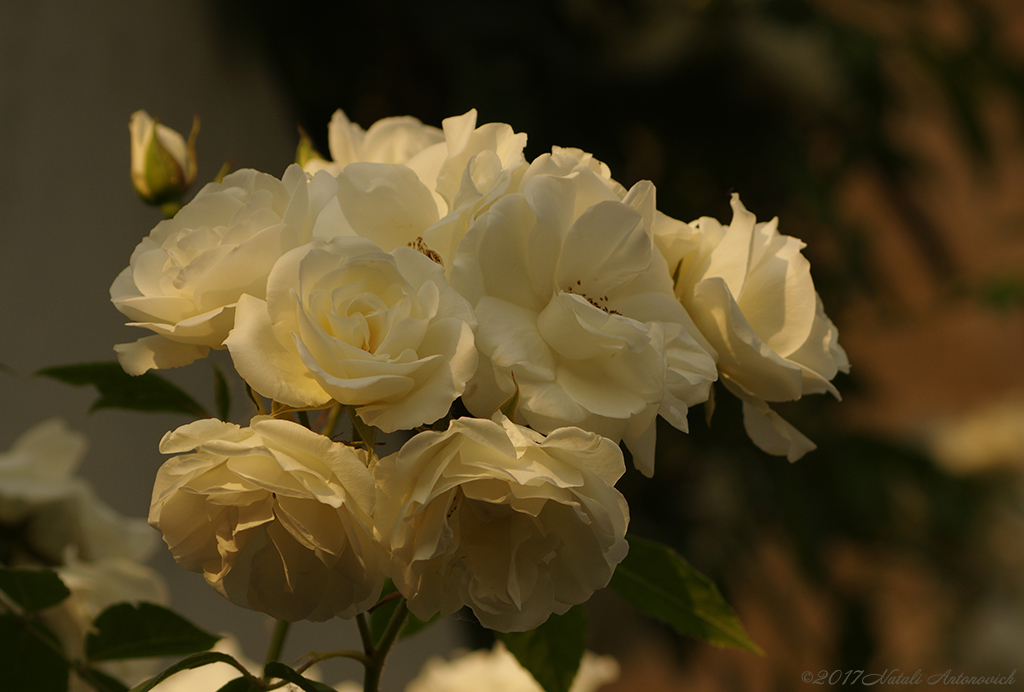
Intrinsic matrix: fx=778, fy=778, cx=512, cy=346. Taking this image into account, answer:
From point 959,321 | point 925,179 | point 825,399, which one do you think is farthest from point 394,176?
point 959,321

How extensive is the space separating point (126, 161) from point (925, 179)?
130 centimetres

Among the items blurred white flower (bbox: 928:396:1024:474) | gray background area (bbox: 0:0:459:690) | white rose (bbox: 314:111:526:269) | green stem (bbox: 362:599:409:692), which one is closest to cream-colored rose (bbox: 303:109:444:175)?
white rose (bbox: 314:111:526:269)

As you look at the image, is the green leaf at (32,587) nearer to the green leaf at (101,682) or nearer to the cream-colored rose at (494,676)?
the green leaf at (101,682)

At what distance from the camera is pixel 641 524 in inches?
50.3

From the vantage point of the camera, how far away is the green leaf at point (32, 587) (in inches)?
11.1

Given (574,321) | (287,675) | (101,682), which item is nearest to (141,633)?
(101,682)

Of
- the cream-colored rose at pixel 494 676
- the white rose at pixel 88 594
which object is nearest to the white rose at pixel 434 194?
the white rose at pixel 88 594

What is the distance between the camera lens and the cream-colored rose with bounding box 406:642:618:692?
0.49m

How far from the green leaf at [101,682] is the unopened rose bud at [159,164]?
21cm

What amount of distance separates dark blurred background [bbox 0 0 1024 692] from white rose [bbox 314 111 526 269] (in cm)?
57

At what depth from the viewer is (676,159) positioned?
1238 mm

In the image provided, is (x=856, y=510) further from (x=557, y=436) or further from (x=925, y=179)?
(x=557, y=436)

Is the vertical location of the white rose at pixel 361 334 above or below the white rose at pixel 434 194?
below

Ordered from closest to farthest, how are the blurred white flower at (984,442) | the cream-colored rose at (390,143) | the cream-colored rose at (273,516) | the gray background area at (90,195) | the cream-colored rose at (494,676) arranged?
the cream-colored rose at (273,516) → the cream-colored rose at (390,143) → the cream-colored rose at (494,676) → the gray background area at (90,195) → the blurred white flower at (984,442)
